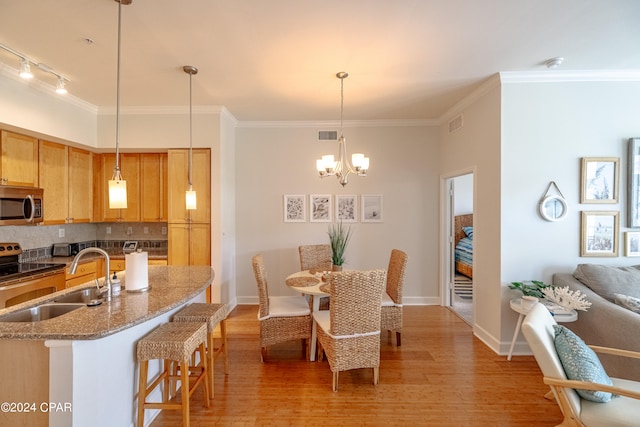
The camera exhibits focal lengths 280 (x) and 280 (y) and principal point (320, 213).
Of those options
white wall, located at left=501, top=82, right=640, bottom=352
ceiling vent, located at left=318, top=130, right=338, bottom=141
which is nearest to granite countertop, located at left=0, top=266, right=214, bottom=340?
ceiling vent, located at left=318, top=130, right=338, bottom=141

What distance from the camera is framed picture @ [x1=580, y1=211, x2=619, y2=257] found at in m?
2.89

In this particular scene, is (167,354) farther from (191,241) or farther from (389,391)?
(191,241)

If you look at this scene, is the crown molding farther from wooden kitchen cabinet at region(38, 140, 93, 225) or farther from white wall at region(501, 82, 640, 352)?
wooden kitchen cabinet at region(38, 140, 93, 225)

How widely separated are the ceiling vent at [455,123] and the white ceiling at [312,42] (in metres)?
0.41

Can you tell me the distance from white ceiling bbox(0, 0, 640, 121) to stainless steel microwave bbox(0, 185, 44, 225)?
1.22 meters

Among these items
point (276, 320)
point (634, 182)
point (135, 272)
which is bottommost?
point (276, 320)

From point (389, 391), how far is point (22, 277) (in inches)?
145

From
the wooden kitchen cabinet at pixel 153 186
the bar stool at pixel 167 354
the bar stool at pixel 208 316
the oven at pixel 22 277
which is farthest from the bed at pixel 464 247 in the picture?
the oven at pixel 22 277

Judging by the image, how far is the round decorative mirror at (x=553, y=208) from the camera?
2920mm

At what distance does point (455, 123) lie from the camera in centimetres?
395

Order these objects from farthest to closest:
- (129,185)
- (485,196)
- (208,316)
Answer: (129,185) → (485,196) → (208,316)

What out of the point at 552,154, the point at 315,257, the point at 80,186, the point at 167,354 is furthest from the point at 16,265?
the point at 552,154

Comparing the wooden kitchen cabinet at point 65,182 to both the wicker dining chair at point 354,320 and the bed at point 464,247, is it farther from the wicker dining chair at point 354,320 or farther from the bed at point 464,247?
the bed at point 464,247

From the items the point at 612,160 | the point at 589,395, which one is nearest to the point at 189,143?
the point at 589,395
